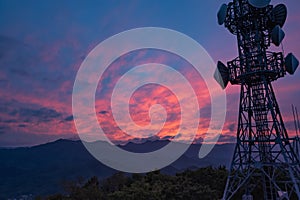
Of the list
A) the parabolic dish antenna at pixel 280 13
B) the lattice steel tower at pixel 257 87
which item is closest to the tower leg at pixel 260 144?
the lattice steel tower at pixel 257 87

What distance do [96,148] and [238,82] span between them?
169060mm

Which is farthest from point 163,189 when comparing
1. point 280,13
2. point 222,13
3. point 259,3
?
point 280,13

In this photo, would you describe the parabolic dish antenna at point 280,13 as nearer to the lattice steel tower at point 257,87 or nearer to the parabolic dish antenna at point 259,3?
the lattice steel tower at point 257,87

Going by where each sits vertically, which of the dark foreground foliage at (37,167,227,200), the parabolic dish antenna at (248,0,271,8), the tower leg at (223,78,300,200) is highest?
the parabolic dish antenna at (248,0,271,8)

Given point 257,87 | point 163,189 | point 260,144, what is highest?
point 257,87

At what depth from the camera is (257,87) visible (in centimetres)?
1527

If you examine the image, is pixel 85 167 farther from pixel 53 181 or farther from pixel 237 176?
pixel 237 176

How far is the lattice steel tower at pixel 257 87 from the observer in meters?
14.3

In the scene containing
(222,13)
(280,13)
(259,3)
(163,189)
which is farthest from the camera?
(163,189)

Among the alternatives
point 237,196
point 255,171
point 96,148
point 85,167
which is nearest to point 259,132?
point 255,171

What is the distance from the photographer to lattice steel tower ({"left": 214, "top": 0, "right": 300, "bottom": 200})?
14.3 metres

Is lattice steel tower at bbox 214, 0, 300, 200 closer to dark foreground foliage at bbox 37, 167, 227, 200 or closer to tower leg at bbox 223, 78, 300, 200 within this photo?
tower leg at bbox 223, 78, 300, 200

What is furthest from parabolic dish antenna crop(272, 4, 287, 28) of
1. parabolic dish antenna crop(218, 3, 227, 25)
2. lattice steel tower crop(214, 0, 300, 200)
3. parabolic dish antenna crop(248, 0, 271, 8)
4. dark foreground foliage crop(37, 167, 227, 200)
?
dark foreground foliage crop(37, 167, 227, 200)

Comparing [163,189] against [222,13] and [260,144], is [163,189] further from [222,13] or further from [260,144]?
[222,13]
